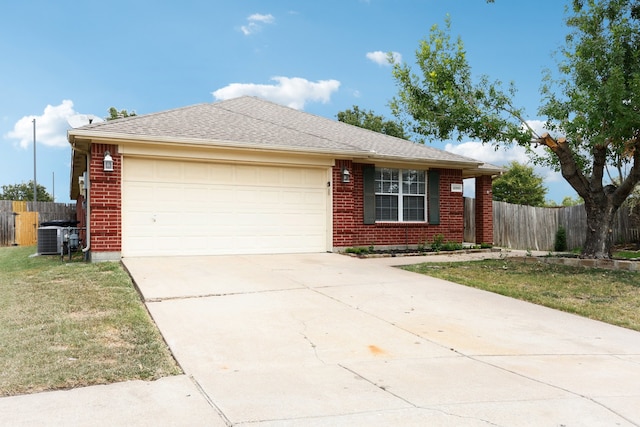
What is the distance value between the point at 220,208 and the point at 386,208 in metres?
4.94

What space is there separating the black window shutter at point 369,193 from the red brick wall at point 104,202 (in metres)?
6.33

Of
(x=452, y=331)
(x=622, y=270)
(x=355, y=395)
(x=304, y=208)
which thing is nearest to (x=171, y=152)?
(x=304, y=208)

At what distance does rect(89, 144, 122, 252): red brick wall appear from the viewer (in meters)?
10.3

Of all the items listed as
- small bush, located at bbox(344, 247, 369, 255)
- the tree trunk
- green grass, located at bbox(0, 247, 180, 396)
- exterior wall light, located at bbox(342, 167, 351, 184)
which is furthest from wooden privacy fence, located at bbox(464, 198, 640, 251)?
green grass, located at bbox(0, 247, 180, 396)

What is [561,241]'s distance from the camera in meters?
17.8

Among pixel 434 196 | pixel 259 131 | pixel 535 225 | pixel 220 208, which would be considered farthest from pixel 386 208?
pixel 535 225

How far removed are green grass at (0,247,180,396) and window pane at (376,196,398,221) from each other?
7.71 m

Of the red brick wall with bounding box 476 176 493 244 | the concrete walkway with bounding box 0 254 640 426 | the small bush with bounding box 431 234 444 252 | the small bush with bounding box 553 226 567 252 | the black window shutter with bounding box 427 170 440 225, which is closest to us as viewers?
the concrete walkway with bounding box 0 254 640 426

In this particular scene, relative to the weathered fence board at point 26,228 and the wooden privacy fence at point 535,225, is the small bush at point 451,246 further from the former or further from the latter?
the weathered fence board at point 26,228

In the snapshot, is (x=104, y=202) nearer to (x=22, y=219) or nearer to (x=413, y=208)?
(x=413, y=208)

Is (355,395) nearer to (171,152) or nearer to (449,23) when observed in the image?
(171,152)

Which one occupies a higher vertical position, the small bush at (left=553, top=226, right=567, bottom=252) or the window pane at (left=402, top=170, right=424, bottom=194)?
the window pane at (left=402, top=170, right=424, bottom=194)

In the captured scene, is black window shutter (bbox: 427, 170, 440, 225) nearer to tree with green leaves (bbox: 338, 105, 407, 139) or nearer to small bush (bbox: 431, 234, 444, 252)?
small bush (bbox: 431, 234, 444, 252)

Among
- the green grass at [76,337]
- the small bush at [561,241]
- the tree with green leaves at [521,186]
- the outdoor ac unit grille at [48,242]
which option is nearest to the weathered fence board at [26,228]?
the outdoor ac unit grille at [48,242]
